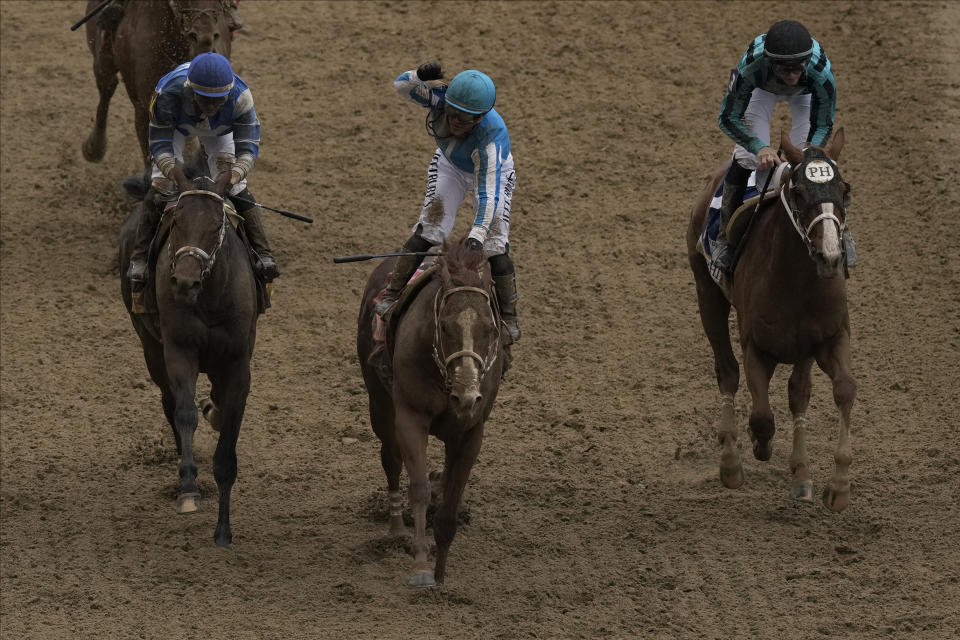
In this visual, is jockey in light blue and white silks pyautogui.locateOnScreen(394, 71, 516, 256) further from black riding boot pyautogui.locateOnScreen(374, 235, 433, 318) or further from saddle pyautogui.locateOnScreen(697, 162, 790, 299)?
saddle pyautogui.locateOnScreen(697, 162, 790, 299)

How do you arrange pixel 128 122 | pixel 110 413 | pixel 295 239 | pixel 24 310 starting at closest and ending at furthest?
pixel 110 413
pixel 24 310
pixel 295 239
pixel 128 122

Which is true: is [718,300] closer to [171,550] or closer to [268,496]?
[268,496]

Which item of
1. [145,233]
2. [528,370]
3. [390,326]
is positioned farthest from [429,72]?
[528,370]

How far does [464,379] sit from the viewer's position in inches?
318

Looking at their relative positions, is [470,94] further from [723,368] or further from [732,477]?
[732,477]

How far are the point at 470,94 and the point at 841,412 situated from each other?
10.2ft

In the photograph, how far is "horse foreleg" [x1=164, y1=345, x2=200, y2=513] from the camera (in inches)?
377

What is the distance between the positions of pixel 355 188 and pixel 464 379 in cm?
760

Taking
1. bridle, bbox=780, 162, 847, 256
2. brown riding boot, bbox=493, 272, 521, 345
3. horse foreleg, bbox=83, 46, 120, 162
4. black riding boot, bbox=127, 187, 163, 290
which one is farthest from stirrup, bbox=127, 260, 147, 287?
horse foreleg, bbox=83, 46, 120, 162

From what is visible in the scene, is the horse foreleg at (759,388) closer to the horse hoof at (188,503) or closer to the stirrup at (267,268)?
the stirrup at (267,268)

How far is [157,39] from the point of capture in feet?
43.5

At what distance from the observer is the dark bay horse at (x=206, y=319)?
9242 millimetres

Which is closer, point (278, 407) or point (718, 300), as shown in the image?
point (718, 300)

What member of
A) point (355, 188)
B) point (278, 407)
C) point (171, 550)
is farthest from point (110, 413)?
point (355, 188)
